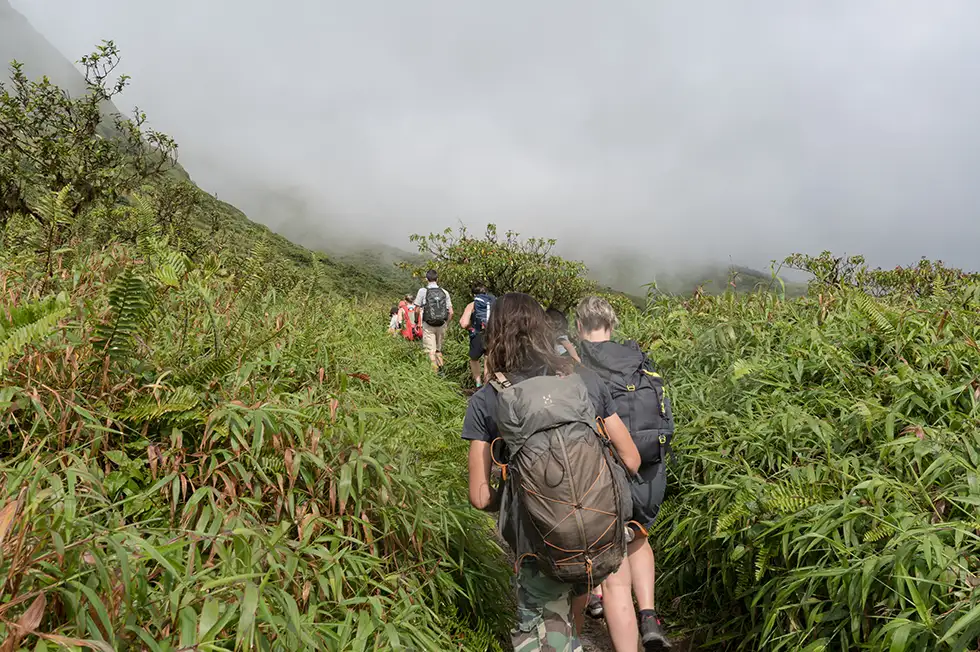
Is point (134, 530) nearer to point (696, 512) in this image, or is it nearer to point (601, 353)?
point (601, 353)

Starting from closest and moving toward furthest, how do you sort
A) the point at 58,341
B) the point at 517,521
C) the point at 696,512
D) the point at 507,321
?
the point at 517,521 → the point at 507,321 → the point at 58,341 → the point at 696,512

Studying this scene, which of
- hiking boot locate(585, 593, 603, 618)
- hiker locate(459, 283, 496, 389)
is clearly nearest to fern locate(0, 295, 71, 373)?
hiking boot locate(585, 593, 603, 618)

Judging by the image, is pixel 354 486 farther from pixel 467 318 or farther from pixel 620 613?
pixel 467 318

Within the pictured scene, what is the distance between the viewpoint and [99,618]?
149 cm

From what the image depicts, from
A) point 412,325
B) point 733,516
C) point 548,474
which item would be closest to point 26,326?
point 548,474

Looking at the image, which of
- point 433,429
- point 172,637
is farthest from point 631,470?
point 433,429

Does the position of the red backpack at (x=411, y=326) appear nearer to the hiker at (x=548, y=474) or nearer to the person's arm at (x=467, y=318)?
the person's arm at (x=467, y=318)

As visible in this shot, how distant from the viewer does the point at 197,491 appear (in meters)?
2.28

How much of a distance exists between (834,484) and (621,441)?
3.87ft

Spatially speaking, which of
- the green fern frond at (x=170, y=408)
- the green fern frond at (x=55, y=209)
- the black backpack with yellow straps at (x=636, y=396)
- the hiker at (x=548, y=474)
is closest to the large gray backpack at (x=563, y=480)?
the hiker at (x=548, y=474)

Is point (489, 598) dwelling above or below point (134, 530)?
below

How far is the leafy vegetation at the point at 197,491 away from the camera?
1582mm

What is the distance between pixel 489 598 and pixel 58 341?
2728mm

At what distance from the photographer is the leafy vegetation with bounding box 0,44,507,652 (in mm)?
1582
